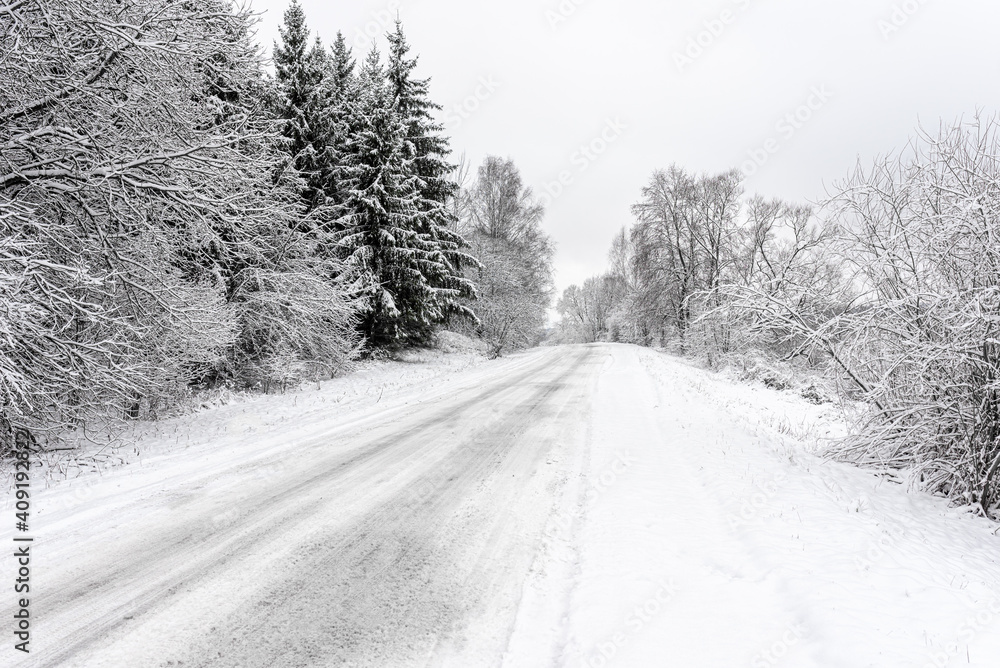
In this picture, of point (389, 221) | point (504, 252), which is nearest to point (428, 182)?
point (389, 221)

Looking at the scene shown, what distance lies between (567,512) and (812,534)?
2.10 m

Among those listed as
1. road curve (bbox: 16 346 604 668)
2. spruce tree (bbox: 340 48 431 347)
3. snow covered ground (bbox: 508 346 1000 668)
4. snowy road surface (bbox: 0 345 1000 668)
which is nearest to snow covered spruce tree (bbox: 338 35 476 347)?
spruce tree (bbox: 340 48 431 347)

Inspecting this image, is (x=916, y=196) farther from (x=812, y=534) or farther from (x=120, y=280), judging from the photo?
(x=120, y=280)

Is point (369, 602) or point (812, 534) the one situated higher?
point (812, 534)

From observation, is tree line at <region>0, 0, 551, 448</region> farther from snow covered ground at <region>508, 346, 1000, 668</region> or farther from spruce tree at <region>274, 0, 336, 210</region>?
snow covered ground at <region>508, 346, 1000, 668</region>

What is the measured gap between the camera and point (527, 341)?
36844mm

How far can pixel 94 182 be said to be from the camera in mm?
5117

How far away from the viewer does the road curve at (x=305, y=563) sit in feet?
7.89

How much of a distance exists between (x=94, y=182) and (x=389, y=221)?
11463 millimetres

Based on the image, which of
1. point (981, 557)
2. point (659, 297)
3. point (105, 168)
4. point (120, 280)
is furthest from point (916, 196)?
point (659, 297)

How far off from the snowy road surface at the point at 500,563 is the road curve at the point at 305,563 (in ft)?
0.06

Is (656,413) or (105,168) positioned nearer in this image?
(105,168)

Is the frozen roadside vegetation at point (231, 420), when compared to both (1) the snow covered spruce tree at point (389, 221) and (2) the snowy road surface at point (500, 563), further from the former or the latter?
(1) the snow covered spruce tree at point (389, 221)

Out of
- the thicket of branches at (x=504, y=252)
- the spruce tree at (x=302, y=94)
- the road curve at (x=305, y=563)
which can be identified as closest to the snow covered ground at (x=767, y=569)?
the road curve at (x=305, y=563)
